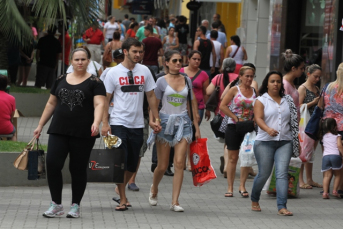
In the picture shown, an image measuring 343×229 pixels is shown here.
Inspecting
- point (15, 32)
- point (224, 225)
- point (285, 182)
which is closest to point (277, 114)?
point (285, 182)

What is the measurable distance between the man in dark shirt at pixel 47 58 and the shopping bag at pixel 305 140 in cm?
1026

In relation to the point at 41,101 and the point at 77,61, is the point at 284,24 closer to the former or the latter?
the point at 41,101

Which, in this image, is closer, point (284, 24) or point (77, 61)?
point (77, 61)

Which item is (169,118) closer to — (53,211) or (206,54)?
(53,211)

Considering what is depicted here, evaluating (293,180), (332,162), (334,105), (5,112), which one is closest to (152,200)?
(293,180)

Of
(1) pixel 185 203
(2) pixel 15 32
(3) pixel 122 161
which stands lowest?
(1) pixel 185 203

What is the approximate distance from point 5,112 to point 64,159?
357 cm

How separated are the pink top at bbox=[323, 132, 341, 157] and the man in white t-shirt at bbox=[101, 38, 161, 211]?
2.53m

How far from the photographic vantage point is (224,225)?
7.65 metres

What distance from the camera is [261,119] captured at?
27.1ft

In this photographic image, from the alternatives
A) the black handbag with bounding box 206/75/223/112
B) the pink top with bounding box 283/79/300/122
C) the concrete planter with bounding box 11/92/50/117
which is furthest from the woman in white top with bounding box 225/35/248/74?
the pink top with bounding box 283/79/300/122

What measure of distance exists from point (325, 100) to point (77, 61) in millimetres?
3484

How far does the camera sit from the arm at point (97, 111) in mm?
7243

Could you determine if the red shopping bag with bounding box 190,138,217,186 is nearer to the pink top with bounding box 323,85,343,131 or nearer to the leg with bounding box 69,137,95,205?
the leg with bounding box 69,137,95,205
